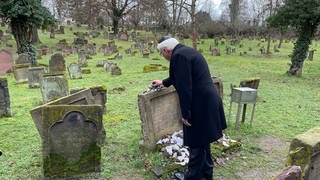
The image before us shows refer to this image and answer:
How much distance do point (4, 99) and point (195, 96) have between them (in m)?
5.77

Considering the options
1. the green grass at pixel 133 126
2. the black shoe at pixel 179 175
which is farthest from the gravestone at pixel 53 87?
the black shoe at pixel 179 175

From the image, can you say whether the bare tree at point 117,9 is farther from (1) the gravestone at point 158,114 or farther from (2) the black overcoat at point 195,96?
(2) the black overcoat at point 195,96

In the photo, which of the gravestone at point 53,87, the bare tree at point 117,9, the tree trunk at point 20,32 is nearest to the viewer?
the gravestone at point 53,87

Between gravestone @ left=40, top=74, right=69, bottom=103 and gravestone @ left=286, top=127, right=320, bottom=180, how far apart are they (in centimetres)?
668

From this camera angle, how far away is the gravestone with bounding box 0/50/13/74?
15.8 m

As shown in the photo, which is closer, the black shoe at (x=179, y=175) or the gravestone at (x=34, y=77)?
the black shoe at (x=179, y=175)

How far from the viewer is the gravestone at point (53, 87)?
8.55 metres

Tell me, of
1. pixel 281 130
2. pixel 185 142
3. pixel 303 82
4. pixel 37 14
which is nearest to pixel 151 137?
pixel 185 142

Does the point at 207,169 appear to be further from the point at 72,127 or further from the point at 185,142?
the point at 72,127

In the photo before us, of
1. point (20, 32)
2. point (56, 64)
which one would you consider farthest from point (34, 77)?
point (20, 32)

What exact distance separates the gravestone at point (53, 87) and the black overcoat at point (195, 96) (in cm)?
501

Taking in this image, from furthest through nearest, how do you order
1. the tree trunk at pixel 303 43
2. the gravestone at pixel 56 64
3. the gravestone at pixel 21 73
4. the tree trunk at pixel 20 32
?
the tree trunk at pixel 20 32 → the tree trunk at pixel 303 43 → the gravestone at pixel 56 64 → the gravestone at pixel 21 73

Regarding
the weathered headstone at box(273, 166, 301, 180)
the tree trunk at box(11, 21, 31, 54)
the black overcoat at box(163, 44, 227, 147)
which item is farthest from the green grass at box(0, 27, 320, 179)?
the tree trunk at box(11, 21, 31, 54)

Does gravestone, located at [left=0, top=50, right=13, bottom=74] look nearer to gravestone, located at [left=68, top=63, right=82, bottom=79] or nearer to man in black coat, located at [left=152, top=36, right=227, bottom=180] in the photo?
gravestone, located at [left=68, top=63, right=82, bottom=79]
